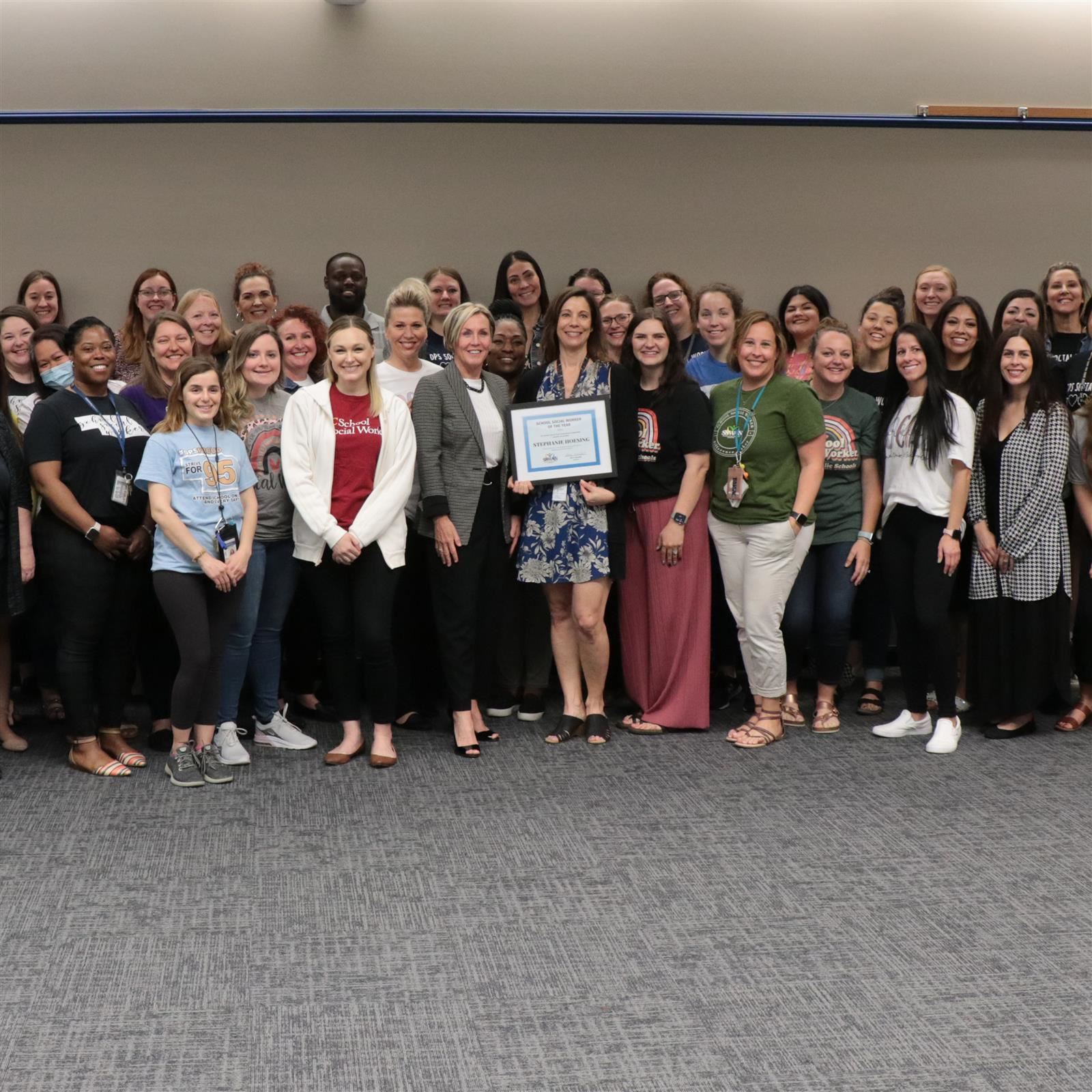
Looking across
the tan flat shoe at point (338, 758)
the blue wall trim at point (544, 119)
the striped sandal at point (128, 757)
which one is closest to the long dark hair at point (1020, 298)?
the blue wall trim at point (544, 119)

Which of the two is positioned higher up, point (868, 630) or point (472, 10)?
point (472, 10)

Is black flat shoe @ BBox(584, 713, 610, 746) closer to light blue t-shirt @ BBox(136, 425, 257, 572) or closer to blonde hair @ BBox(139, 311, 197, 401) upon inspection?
light blue t-shirt @ BBox(136, 425, 257, 572)

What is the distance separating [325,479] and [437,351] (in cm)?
119

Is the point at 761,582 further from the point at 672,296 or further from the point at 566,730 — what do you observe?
the point at 672,296

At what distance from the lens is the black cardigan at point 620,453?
4375mm

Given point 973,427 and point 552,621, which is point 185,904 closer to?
point 552,621

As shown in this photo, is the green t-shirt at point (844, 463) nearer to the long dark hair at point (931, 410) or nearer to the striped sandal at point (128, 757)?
the long dark hair at point (931, 410)

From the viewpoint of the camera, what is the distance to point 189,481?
12.9ft

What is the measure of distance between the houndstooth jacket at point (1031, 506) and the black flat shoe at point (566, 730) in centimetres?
161

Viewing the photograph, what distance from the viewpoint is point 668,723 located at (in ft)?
15.1

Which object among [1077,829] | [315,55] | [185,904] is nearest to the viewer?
[185,904]

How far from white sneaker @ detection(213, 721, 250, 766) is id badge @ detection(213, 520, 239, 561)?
65cm

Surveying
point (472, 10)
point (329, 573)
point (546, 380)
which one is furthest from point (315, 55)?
point (329, 573)

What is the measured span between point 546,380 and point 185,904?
2.26m
